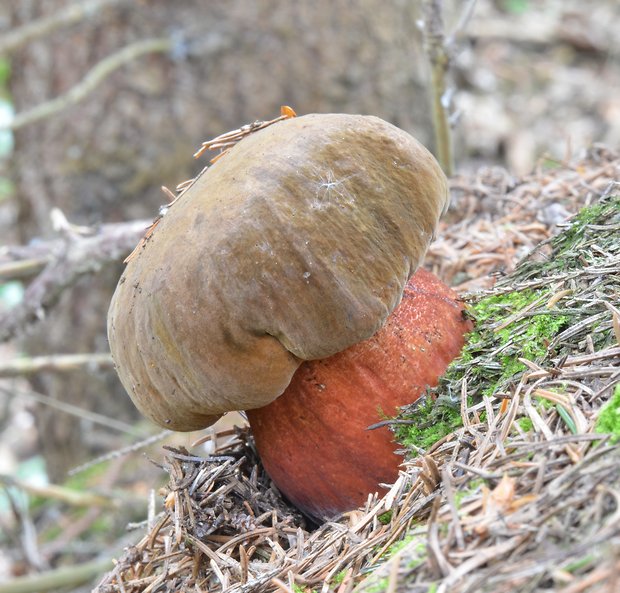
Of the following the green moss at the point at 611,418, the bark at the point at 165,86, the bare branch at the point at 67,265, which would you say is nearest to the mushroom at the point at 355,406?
the green moss at the point at 611,418

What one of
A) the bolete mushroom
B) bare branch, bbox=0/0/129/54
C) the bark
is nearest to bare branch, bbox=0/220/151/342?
bare branch, bbox=0/0/129/54

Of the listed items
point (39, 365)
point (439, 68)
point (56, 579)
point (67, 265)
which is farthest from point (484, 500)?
point (39, 365)

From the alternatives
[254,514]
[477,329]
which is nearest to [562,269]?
[477,329]

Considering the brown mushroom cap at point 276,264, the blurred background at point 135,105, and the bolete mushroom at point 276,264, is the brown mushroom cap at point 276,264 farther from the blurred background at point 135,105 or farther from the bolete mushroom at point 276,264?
the blurred background at point 135,105

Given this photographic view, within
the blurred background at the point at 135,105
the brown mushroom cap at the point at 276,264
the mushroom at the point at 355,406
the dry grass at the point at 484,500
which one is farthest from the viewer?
the blurred background at the point at 135,105

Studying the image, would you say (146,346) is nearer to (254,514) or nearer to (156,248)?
(156,248)

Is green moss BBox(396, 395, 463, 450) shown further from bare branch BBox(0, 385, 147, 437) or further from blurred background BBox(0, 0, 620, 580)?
blurred background BBox(0, 0, 620, 580)
